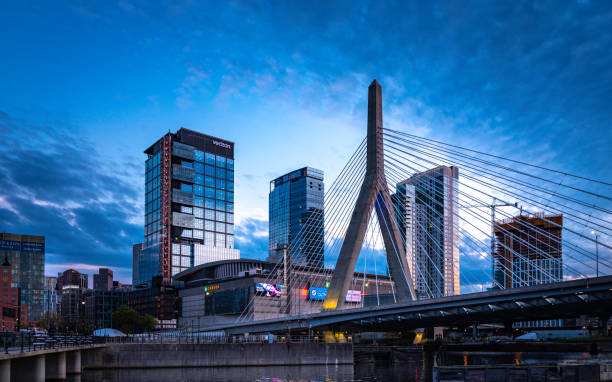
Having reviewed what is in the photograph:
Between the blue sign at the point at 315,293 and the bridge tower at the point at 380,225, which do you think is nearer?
the bridge tower at the point at 380,225

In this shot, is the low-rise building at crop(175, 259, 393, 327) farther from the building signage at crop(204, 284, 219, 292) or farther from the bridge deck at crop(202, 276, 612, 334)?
the bridge deck at crop(202, 276, 612, 334)

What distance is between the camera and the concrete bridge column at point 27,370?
40.8m

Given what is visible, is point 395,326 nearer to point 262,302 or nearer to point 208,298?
point 262,302

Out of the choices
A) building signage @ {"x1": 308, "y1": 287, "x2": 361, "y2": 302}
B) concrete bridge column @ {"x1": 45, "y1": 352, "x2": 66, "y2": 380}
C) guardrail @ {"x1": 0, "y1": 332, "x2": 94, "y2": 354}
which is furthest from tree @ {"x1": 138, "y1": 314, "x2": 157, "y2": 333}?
concrete bridge column @ {"x1": 45, "y1": 352, "x2": 66, "y2": 380}

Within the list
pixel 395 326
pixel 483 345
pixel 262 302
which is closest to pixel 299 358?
pixel 395 326

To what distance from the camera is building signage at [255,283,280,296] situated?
408 feet

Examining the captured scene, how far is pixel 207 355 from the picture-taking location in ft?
208

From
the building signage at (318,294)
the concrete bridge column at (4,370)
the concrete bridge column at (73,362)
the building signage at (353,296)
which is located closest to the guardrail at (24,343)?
the concrete bridge column at (4,370)

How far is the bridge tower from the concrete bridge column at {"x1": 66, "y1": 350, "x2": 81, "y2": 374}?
28768mm

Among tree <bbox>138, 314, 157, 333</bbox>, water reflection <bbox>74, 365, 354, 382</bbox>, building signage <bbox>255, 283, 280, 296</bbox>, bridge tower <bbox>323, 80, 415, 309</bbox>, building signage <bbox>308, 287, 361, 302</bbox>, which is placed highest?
bridge tower <bbox>323, 80, 415, 309</bbox>

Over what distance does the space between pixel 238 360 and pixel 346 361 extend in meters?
13.9

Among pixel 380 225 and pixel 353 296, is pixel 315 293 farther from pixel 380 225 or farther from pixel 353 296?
pixel 380 225

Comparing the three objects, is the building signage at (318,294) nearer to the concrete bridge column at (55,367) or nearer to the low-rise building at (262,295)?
the low-rise building at (262,295)

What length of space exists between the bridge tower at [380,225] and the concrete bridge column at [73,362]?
28.8 meters
